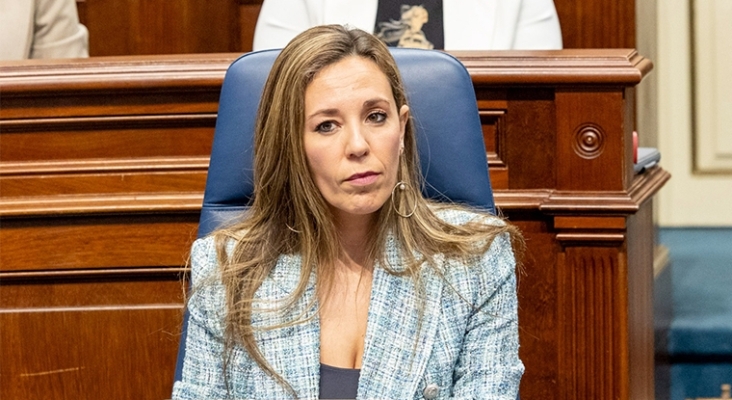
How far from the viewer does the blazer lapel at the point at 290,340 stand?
155cm

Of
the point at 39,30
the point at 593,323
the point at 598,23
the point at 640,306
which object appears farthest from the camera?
the point at 598,23

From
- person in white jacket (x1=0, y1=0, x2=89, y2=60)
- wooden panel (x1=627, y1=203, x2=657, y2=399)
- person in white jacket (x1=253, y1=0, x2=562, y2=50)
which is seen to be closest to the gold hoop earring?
wooden panel (x1=627, y1=203, x2=657, y2=399)

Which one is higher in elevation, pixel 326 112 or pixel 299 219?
pixel 326 112

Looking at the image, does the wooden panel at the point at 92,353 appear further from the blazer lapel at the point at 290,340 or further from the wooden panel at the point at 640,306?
the wooden panel at the point at 640,306

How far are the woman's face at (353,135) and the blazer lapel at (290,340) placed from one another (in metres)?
0.15

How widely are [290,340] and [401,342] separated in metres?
0.15

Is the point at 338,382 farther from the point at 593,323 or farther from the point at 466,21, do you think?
the point at 466,21

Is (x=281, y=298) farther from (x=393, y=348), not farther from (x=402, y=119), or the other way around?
(x=402, y=119)

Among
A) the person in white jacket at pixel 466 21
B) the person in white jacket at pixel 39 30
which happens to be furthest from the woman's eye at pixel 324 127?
the person in white jacket at pixel 39 30

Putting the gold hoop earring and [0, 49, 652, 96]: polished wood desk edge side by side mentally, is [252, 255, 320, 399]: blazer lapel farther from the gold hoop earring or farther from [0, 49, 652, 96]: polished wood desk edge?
[0, 49, 652, 96]: polished wood desk edge

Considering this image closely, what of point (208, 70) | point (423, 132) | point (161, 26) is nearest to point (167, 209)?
point (208, 70)

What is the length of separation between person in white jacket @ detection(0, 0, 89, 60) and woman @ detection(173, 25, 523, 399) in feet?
4.32

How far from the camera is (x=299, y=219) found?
5.29 ft

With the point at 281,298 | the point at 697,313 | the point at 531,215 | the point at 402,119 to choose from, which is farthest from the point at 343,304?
the point at 697,313
